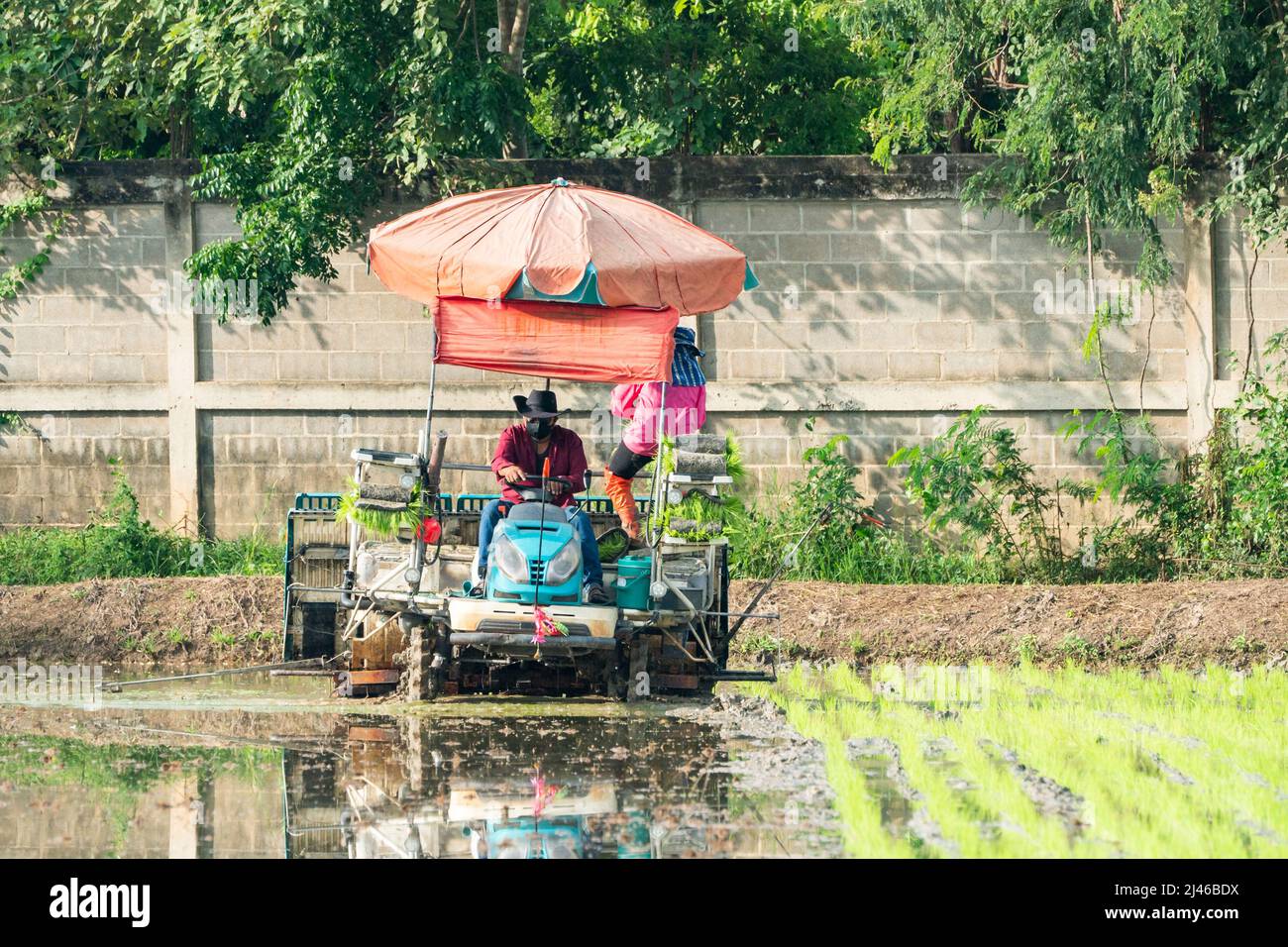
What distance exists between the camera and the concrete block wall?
1578 centimetres

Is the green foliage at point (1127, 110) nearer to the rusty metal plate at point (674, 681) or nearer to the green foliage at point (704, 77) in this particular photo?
the green foliage at point (704, 77)

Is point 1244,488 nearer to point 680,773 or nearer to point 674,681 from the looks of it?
point 674,681

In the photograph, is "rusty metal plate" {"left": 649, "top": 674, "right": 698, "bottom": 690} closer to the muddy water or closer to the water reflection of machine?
the muddy water

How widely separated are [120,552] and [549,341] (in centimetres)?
620

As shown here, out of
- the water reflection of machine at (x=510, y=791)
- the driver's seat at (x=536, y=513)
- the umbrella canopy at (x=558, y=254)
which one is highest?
the umbrella canopy at (x=558, y=254)

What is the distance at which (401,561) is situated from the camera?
11641 millimetres

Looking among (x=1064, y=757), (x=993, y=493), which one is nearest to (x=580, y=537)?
(x=1064, y=757)

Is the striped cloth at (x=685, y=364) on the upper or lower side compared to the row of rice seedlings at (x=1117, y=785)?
upper

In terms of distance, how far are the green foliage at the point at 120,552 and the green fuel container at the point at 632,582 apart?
16.6 ft

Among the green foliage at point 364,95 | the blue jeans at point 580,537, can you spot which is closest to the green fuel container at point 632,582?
the blue jeans at point 580,537

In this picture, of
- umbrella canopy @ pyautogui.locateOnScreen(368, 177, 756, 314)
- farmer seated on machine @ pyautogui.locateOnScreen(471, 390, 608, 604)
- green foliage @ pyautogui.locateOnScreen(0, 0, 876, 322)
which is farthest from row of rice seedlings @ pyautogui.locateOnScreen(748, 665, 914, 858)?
green foliage @ pyautogui.locateOnScreen(0, 0, 876, 322)

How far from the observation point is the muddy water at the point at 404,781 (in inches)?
311

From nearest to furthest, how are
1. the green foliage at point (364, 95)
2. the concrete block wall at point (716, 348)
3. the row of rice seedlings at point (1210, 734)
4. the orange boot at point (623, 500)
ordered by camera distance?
1. the row of rice seedlings at point (1210, 734)
2. the orange boot at point (623, 500)
3. the green foliage at point (364, 95)
4. the concrete block wall at point (716, 348)
